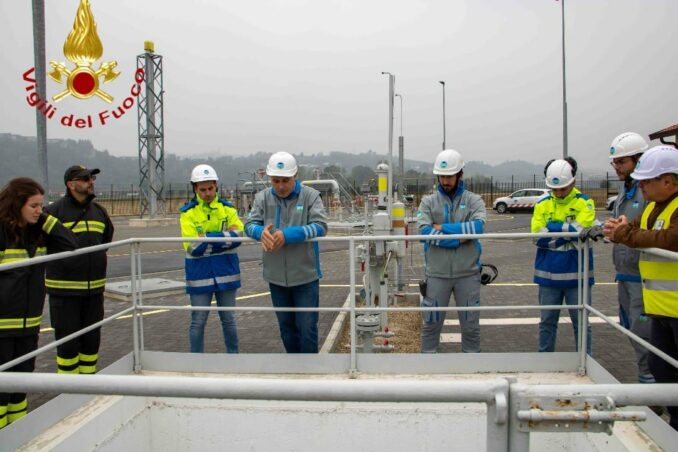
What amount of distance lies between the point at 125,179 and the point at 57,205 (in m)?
101

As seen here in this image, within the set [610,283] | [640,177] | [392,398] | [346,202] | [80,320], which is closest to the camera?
[392,398]

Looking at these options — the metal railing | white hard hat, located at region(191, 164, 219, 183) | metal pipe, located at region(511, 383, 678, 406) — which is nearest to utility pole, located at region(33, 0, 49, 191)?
white hard hat, located at region(191, 164, 219, 183)

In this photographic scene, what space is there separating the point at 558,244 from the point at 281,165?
2.40m

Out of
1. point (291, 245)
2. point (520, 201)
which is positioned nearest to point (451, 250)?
point (291, 245)

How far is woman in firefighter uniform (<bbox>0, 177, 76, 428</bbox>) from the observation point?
11.9ft

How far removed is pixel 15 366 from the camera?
3578 millimetres

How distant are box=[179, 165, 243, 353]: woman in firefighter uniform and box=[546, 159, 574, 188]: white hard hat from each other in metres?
2.78

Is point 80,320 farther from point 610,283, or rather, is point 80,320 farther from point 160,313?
point 610,283

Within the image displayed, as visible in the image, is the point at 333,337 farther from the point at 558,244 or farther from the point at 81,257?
the point at 81,257

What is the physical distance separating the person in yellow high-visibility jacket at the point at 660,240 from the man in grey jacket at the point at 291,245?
85.8 inches

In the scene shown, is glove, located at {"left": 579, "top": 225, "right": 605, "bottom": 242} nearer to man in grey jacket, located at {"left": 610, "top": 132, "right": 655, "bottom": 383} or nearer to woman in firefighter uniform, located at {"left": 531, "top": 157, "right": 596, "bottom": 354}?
man in grey jacket, located at {"left": 610, "top": 132, "right": 655, "bottom": 383}

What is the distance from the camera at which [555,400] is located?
4.74 feet

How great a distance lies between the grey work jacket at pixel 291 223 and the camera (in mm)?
4387

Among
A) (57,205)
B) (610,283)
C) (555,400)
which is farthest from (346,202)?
(555,400)
